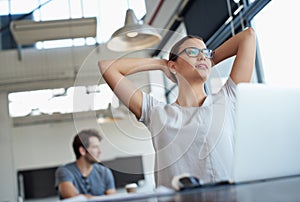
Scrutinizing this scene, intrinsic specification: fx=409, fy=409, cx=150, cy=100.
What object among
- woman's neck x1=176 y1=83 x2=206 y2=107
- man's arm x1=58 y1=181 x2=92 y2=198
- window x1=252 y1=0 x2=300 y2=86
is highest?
window x1=252 y1=0 x2=300 y2=86

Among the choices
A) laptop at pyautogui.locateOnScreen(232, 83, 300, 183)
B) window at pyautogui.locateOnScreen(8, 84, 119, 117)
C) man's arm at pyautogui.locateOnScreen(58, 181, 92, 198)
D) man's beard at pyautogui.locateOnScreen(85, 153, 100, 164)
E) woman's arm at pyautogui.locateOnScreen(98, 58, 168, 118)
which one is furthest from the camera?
window at pyautogui.locateOnScreen(8, 84, 119, 117)

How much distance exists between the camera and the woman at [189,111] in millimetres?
1661

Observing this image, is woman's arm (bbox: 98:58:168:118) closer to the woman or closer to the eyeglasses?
the woman

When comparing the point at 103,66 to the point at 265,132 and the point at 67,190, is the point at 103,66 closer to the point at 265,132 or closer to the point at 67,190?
the point at 265,132

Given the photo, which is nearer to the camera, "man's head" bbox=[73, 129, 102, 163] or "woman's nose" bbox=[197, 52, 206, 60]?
"woman's nose" bbox=[197, 52, 206, 60]

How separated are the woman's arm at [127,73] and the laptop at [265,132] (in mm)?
582

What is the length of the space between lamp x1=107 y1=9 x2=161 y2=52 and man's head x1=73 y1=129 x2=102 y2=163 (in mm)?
965

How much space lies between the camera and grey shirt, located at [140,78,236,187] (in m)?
1.65

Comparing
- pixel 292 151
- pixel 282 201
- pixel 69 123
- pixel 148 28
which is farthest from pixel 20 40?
pixel 282 201

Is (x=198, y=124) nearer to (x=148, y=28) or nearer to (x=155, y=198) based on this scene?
(x=155, y=198)

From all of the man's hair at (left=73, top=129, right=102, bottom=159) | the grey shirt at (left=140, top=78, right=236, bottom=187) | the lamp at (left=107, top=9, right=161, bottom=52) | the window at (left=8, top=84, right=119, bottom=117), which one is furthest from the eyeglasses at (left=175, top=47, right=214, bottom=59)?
the window at (left=8, top=84, right=119, bottom=117)

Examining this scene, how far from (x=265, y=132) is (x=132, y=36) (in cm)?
280

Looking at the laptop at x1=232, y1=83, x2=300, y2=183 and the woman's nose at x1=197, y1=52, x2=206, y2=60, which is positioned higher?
the woman's nose at x1=197, y1=52, x2=206, y2=60

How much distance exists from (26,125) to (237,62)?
9232 millimetres
